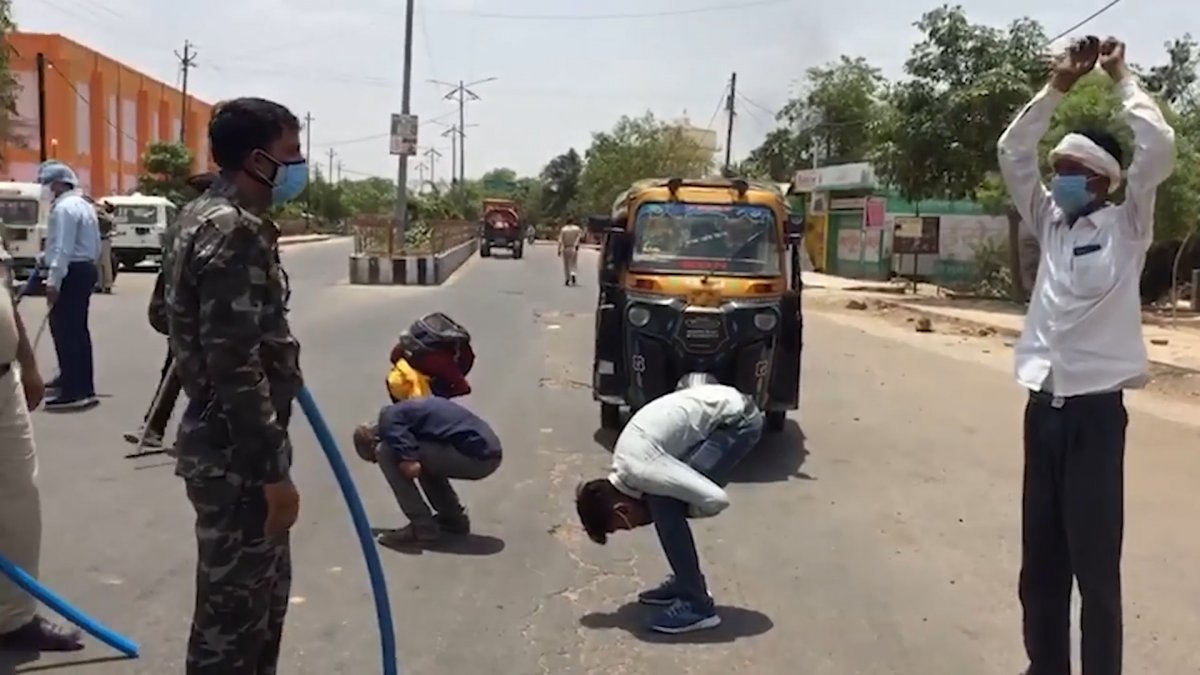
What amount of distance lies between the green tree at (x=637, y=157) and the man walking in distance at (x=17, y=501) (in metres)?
80.0

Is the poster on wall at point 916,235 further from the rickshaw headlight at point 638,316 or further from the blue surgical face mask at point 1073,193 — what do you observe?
the blue surgical face mask at point 1073,193

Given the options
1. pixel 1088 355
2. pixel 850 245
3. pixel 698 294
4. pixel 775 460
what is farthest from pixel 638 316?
pixel 850 245

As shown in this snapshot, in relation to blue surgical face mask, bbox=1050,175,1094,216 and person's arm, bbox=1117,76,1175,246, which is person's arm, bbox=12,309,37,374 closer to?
blue surgical face mask, bbox=1050,175,1094,216

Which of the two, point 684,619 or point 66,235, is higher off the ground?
point 66,235

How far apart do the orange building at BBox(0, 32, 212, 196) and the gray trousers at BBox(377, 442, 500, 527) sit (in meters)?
45.4

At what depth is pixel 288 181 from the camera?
3859 millimetres

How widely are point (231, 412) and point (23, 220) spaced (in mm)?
24056

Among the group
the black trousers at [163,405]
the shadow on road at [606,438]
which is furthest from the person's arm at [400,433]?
the shadow on road at [606,438]

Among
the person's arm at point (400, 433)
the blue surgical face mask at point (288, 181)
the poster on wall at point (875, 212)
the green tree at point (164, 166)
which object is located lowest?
the person's arm at point (400, 433)

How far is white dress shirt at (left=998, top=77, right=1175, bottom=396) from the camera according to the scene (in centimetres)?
438

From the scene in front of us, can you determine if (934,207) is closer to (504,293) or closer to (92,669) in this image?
(504,293)

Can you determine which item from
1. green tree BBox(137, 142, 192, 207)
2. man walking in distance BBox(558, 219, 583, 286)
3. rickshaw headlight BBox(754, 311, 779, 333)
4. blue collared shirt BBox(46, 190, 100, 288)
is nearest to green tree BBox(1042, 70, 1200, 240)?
man walking in distance BBox(558, 219, 583, 286)

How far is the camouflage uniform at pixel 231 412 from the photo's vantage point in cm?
353

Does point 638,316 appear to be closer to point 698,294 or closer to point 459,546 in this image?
point 698,294
